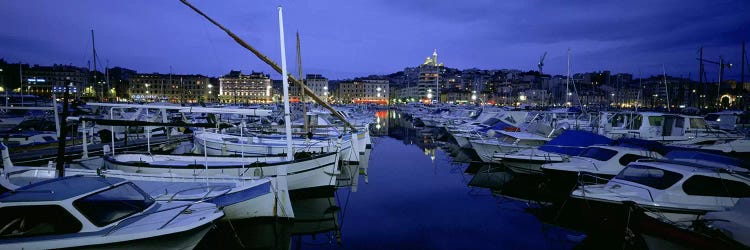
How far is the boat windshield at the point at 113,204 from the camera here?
7.18 metres

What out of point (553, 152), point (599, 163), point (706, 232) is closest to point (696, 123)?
point (553, 152)

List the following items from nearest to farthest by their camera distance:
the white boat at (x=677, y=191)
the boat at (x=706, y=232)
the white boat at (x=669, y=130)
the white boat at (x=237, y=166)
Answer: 1. the boat at (x=706, y=232)
2. the white boat at (x=677, y=191)
3. the white boat at (x=237, y=166)
4. the white boat at (x=669, y=130)

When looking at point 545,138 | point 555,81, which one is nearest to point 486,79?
point 555,81

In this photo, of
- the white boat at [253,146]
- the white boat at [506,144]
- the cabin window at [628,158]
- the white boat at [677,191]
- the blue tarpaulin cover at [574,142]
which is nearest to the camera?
the white boat at [677,191]

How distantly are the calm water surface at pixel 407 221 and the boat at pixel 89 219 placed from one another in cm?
199

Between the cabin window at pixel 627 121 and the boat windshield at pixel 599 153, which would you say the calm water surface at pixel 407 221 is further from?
the cabin window at pixel 627 121

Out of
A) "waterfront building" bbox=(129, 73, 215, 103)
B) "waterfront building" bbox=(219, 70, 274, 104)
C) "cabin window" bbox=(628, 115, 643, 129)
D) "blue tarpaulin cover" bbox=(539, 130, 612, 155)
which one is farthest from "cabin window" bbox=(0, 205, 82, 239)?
"waterfront building" bbox=(219, 70, 274, 104)

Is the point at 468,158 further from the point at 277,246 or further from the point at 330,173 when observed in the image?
the point at 277,246

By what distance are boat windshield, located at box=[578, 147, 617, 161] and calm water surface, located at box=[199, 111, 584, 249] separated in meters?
3.79

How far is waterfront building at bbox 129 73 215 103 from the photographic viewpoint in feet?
479

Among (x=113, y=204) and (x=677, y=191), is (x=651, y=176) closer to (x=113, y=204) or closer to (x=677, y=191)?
(x=677, y=191)

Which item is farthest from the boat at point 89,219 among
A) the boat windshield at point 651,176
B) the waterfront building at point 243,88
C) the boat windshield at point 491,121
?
the waterfront building at point 243,88

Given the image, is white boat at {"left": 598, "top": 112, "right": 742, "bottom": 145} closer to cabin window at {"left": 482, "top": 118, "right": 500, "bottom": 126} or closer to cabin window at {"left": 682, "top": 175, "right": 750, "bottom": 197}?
cabin window at {"left": 482, "top": 118, "right": 500, "bottom": 126}

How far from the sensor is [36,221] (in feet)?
22.6
